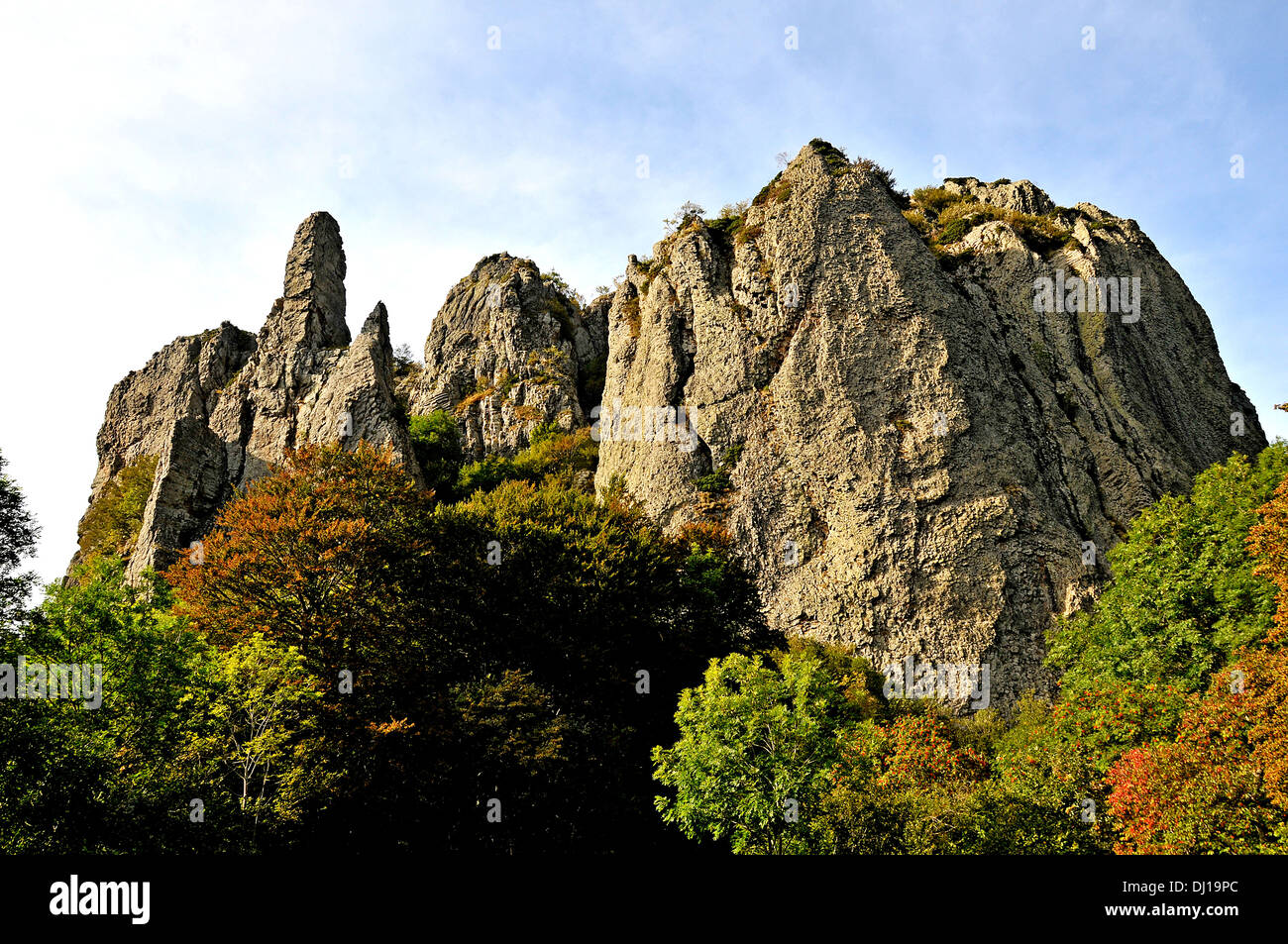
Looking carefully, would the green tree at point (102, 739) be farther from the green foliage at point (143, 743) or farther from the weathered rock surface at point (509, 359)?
the weathered rock surface at point (509, 359)

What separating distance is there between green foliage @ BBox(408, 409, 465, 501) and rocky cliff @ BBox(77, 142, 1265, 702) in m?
1.48

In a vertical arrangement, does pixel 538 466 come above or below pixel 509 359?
below

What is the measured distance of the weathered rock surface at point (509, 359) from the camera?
63281 mm

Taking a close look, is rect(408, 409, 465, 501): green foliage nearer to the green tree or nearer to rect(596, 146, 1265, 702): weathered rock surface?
rect(596, 146, 1265, 702): weathered rock surface

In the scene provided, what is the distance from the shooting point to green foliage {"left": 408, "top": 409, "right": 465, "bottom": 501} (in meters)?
59.6

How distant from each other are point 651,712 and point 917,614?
13.8 meters

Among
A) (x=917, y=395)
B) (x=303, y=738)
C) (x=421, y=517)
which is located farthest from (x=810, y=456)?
(x=303, y=738)

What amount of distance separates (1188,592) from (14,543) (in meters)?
33.8

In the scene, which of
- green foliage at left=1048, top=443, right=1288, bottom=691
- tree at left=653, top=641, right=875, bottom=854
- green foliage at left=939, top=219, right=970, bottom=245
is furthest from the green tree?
green foliage at left=939, top=219, right=970, bottom=245

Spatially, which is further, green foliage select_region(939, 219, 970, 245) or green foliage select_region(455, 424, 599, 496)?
green foliage select_region(455, 424, 599, 496)

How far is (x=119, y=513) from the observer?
60.1 m

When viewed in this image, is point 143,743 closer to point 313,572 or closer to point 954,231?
point 313,572

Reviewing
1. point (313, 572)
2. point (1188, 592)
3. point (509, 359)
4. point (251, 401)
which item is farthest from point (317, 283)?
point (1188, 592)

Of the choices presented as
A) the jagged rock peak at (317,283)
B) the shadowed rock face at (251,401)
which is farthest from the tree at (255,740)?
the jagged rock peak at (317,283)
